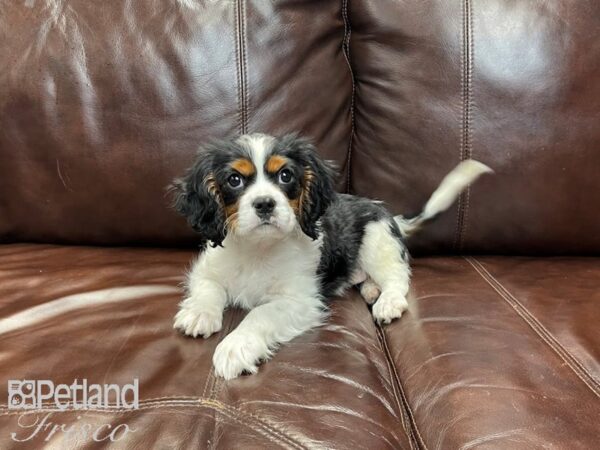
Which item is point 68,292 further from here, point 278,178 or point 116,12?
point 116,12

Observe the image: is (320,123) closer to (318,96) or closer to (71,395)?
(318,96)

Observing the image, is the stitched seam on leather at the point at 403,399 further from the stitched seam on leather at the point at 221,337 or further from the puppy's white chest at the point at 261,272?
the stitched seam on leather at the point at 221,337

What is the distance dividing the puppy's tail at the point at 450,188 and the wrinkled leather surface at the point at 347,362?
0.19 meters

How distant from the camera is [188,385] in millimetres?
1102

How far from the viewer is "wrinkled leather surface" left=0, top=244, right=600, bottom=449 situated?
993 mm

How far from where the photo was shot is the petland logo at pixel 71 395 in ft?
3.37

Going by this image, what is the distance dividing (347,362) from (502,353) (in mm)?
328

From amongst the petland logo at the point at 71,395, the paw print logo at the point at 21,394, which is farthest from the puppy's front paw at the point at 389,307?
the paw print logo at the point at 21,394

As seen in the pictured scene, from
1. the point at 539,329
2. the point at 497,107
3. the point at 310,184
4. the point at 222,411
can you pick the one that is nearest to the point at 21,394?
the point at 222,411

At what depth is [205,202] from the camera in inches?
58.1

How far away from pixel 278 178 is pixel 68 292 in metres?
0.61

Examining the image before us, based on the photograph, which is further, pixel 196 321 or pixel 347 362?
pixel 196 321

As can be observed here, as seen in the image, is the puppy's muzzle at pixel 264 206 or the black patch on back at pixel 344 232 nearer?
the puppy's muzzle at pixel 264 206

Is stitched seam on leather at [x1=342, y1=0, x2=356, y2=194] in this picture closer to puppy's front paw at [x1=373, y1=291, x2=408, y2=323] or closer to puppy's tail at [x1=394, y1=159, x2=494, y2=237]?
puppy's tail at [x1=394, y1=159, x2=494, y2=237]
